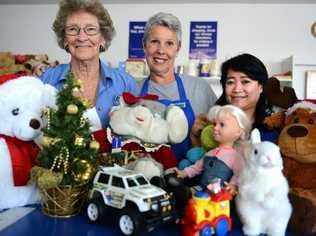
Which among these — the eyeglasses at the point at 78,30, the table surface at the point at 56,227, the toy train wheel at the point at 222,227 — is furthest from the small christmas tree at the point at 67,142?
the eyeglasses at the point at 78,30

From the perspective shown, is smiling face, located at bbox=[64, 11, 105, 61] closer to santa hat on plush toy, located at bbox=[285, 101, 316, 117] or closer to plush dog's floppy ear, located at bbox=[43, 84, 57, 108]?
plush dog's floppy ear, located at bbox=[43, 84, 57, 108]

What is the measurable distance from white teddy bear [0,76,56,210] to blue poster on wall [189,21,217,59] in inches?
102

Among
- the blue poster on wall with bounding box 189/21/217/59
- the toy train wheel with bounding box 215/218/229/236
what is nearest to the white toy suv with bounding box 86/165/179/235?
the toy train wheel with bounding box 215/218/229/236

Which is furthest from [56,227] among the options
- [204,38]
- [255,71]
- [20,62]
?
[204,38]

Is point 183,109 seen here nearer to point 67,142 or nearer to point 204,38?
point 67,142

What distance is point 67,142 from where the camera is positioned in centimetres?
97

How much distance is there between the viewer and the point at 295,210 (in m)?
0.92

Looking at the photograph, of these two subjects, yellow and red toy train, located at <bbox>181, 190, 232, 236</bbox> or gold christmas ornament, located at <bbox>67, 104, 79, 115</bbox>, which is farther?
gold christmas ornament, located at <bbox>67, 104, 79, 115</bbox>

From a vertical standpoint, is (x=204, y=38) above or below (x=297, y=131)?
above

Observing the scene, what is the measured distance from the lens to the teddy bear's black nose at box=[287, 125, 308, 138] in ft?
3.19

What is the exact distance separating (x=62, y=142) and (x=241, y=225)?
1.73 feet

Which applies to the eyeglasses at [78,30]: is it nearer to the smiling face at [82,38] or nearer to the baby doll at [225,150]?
the smiling face at [82,38]

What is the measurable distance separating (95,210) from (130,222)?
0.13 m

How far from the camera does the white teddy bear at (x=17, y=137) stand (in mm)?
1060
